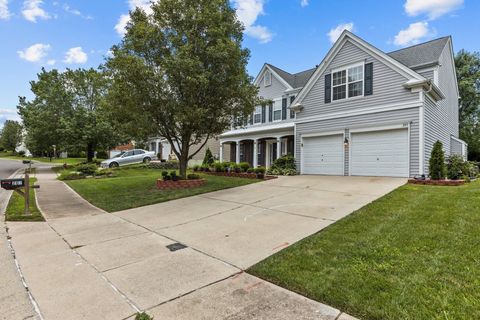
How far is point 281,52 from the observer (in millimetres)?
17719

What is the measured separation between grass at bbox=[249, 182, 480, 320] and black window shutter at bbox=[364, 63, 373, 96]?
8084mm

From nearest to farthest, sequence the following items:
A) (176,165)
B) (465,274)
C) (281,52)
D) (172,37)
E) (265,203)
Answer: (465,274) < (265,203) < (172,37) < (281,52) < (176,165)

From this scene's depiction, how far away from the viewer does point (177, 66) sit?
30.2 ft

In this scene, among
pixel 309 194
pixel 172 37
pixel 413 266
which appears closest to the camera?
pixel 413 266

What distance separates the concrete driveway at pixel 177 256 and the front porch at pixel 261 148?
1009 cm

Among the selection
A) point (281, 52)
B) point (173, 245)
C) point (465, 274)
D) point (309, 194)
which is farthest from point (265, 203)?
point (281, 52)

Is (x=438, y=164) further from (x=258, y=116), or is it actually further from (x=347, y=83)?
(x=258, y=116)

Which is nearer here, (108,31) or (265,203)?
(265,203)

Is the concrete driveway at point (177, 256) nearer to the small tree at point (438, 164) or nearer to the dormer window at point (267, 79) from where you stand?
the small tree at point (438, 164)

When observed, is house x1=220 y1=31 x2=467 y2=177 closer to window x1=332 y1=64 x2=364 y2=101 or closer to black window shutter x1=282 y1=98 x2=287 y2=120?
window x1=332 y1=64 x2=364 y2=101

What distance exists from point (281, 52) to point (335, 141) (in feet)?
24.5

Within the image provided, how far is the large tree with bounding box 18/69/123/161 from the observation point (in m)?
22.2

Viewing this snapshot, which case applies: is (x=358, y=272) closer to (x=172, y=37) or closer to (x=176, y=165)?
(x=172, y=37)

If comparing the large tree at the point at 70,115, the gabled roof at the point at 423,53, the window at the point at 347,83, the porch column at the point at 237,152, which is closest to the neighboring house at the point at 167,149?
the porch column at the point at 237,152
